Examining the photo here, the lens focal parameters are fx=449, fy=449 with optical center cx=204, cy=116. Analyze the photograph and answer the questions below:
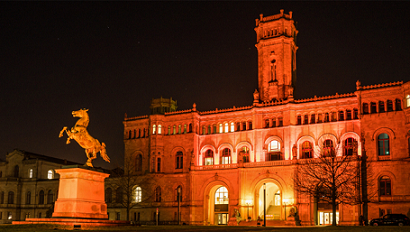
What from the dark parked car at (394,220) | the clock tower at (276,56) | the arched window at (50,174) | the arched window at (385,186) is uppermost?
the clock tower at (276,56)

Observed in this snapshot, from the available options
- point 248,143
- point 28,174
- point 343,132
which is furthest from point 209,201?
point 28,174

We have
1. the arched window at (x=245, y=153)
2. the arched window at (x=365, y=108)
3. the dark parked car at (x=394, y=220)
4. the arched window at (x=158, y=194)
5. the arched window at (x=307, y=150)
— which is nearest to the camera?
the dark parked car at (x=394, y=220)

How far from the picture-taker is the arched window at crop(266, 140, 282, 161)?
6619cm

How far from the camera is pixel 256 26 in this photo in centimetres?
7594

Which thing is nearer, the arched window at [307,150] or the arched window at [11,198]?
the arched window at [307,150]

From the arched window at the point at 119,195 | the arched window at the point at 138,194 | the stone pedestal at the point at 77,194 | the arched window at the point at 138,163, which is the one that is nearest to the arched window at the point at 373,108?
the arched window at the point at 138,163

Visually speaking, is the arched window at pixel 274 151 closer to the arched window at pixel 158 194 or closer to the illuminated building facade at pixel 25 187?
the arched window at pixel 158 194

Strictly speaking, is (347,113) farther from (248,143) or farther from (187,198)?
(187,198)

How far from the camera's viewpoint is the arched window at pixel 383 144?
57.3 m

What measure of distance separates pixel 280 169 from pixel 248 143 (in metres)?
8.15

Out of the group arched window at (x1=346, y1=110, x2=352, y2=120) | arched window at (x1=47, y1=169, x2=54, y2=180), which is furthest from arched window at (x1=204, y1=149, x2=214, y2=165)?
arched window at (x1=47, y1=169, x2=54, y2=180)

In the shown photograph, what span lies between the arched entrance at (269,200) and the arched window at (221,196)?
594cm

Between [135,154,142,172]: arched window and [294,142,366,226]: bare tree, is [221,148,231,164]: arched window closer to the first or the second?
[294,142,366,226]: bare tree

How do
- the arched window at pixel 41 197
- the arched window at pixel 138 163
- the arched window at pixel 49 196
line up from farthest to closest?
1. the arched window at pixel 41 197
2. the arched window at pixel 49 196
3. the arched window at pixel 138 163
